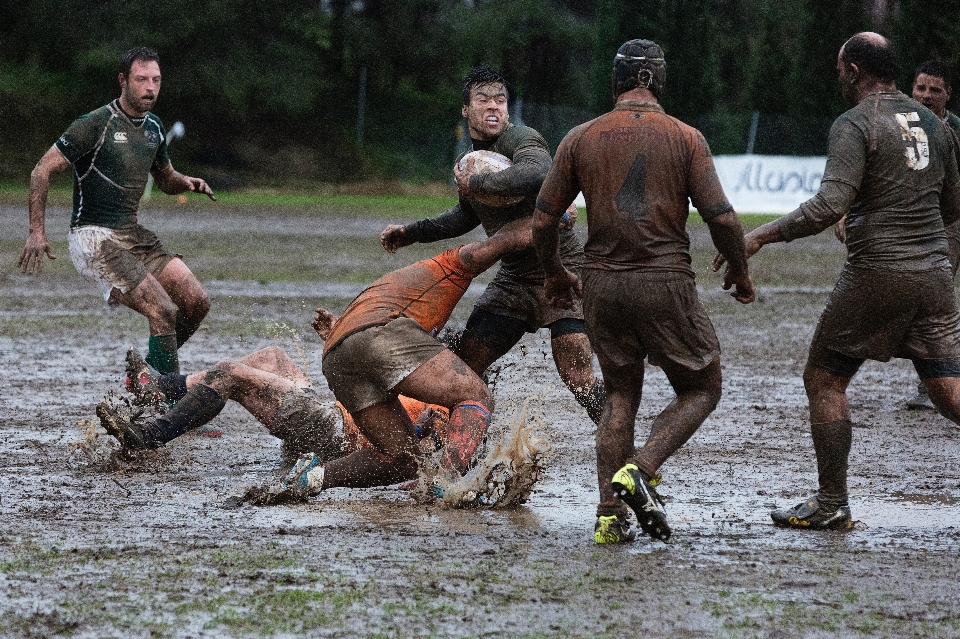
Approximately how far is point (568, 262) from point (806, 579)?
2.49 m

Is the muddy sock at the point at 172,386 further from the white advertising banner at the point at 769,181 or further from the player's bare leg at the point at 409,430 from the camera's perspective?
the white advertising banner at the point at 769,181

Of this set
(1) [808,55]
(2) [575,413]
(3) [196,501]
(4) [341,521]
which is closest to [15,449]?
(3) [196,501]

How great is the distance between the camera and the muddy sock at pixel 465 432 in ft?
20.1

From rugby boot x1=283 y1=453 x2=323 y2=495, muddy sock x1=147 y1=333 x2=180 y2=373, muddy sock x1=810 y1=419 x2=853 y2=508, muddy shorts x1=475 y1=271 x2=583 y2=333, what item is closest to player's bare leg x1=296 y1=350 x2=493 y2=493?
rugby boot x1=283 y1=453 x2=323 y2=495

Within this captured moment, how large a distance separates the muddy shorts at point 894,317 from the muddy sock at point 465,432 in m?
1.58

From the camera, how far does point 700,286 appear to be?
16.5 metres

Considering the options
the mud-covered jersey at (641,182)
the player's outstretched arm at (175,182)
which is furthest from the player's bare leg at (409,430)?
the player's outstretched arm at (175,182)

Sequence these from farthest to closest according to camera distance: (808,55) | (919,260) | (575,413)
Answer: (808,55) < (575,413) < (919,260)

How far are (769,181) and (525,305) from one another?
2515 cm

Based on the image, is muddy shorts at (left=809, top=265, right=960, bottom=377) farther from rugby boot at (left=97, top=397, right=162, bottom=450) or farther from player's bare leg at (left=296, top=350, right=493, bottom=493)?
rugby boot at (left=97, top=397, right=162, bottom=450)

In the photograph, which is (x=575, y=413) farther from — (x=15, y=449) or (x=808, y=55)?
(x=808, y=55)

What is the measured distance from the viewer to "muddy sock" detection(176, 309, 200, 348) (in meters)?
9.03

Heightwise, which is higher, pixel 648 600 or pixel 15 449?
pixel 648 600

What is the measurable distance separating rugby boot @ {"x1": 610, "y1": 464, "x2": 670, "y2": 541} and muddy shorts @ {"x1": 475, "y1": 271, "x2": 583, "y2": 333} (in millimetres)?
1598
